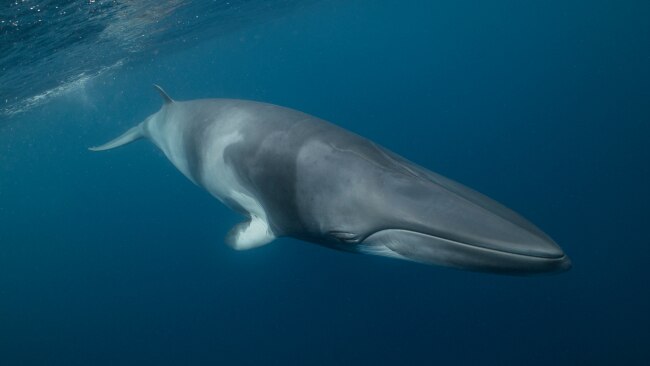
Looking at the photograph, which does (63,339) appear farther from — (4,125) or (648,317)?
(648,317)

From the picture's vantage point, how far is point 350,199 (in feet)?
16.3

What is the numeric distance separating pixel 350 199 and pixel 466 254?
1.48m

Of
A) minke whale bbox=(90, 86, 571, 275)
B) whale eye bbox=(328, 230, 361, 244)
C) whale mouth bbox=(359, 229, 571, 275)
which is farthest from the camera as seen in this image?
whale eye bbox=(328, 230, 361, 244)

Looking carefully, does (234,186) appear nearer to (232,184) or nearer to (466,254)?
(232,184)

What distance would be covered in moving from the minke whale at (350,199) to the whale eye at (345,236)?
1cm

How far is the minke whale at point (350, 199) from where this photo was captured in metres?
4.03

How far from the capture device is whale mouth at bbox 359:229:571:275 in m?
3.80

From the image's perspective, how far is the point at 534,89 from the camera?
47500 mm

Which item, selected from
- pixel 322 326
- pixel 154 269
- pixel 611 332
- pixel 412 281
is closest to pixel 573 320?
pixel 611 332

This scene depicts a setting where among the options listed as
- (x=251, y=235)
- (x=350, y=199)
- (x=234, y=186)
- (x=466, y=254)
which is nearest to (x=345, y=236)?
(x=350, y=199)

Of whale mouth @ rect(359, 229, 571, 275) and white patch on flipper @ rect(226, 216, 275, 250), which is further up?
whale mouth @ rect(359, 229, 571, 275)

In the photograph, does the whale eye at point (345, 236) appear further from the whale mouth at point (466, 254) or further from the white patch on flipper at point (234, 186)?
the white patch on flipper at point (234, 186)

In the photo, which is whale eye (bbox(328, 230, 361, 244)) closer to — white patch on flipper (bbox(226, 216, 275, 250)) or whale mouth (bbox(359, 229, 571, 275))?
whale mouth (bbox(359, 229, 571, 275))

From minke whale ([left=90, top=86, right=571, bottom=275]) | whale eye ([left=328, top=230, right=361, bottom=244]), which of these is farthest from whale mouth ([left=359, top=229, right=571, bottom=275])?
whale eye ([left=328, top=230, right=361, bottom=244])
